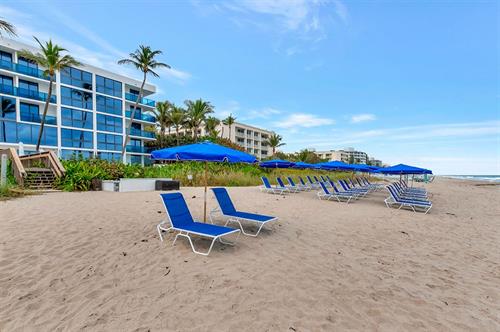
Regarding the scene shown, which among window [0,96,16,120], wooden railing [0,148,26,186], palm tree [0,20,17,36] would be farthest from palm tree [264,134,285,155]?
palm tree [0,20,17,36]

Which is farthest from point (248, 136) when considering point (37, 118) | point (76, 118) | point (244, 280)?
point (244, 280)

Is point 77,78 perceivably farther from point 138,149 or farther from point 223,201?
point 223,201

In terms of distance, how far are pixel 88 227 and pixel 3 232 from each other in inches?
54.8

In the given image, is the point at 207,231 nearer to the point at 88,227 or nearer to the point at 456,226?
the point at 88,227

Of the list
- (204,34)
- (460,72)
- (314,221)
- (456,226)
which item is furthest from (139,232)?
(460,72)

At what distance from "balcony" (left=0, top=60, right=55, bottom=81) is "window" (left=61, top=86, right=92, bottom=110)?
2.14 meters

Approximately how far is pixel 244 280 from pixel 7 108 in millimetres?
33330

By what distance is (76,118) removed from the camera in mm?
29562

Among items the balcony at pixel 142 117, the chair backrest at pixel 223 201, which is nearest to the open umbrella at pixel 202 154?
the chair backrest at pixel 223 201

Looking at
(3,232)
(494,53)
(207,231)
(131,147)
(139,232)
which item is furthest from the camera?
(131,147)

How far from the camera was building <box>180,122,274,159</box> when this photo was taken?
62469 mm

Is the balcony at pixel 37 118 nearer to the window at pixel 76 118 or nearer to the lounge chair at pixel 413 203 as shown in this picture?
the window at pixel 76 118

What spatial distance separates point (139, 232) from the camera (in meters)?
5.12

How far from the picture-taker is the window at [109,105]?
31.8 metres
